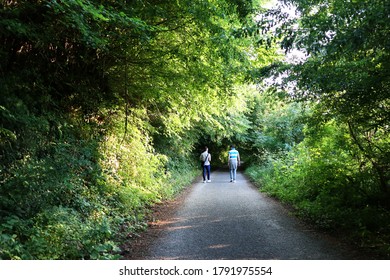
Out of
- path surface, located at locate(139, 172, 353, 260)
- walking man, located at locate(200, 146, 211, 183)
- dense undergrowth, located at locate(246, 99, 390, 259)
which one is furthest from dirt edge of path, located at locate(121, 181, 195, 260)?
walking man, located at locate(200, 146, 211, 183)

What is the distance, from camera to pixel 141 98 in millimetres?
11305

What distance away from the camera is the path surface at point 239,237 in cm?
514

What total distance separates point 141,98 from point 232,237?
266 inches

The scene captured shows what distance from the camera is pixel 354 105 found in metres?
6.00

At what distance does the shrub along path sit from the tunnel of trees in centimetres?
51

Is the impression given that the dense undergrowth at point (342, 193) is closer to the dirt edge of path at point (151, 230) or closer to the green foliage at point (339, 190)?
the green foliage at point (339, 190)

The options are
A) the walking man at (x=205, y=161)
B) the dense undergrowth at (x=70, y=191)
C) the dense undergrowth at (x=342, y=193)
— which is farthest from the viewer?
the walking man at (x=205, y=161)

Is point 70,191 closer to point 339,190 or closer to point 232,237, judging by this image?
point 232,237

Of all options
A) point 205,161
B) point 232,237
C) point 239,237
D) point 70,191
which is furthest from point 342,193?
point 205,161

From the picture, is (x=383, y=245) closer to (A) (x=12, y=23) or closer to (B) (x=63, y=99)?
(A) (x=12, y=23)

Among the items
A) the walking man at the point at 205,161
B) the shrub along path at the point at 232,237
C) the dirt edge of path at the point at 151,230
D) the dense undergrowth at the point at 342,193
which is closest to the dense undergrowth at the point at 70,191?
the dirt edge of path at the point at 151,230

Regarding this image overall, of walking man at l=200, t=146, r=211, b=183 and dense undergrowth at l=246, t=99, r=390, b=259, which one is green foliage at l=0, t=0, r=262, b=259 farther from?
walking man at l=200, t=146, r=211, b=183

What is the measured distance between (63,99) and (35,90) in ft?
4.23

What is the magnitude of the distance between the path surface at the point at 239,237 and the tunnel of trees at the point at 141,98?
63cm
